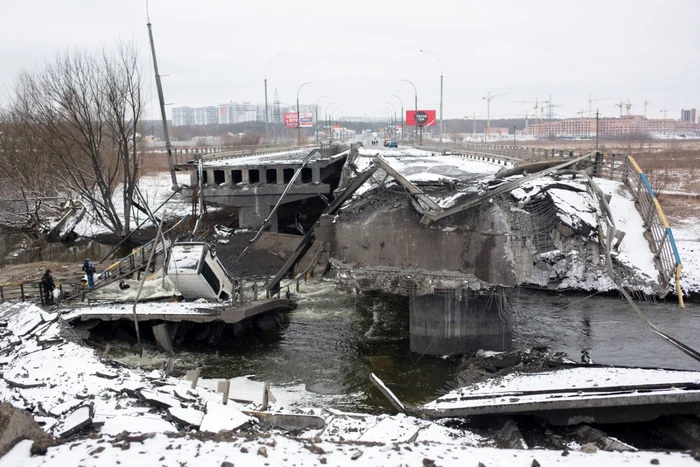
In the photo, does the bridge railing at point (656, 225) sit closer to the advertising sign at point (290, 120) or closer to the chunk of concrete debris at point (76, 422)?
the chunk of concrete debris at point (76, 422)

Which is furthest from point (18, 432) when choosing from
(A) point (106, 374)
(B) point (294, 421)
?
(B) point (294, 421)

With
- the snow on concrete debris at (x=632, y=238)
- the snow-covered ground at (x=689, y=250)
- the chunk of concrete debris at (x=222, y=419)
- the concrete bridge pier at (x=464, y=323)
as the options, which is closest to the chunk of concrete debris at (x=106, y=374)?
the chunk of concrete debris at (x=222, y=419)

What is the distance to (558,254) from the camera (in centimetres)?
2672

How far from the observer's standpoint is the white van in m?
19.4

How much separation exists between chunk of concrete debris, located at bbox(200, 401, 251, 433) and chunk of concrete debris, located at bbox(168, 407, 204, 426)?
15 centimetres

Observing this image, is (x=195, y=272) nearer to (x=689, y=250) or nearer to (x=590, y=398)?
(x=590, y=398)

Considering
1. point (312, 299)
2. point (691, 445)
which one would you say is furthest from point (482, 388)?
point (312, 299)

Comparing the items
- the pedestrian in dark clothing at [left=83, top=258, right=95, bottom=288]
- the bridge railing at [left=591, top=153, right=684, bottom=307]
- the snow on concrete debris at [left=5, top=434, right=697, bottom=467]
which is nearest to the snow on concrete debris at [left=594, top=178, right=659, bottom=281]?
the bridge railing at [left=591, top=153, right=684, bottom=307]

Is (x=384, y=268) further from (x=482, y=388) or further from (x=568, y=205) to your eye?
(x=568, y=205)

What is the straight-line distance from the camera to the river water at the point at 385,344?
1633cm

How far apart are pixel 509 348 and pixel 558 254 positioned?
10229 millimetres

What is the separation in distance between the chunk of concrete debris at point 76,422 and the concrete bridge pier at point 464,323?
1014 centimetres

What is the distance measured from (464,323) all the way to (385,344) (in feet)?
9.54

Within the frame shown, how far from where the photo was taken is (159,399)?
11570mm
